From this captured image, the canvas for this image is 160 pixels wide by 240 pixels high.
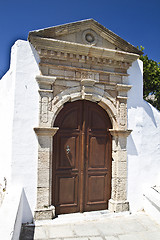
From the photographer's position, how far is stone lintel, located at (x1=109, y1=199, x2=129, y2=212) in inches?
161

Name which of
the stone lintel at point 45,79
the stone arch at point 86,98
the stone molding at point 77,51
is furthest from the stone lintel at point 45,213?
the stone molding at point 77,51

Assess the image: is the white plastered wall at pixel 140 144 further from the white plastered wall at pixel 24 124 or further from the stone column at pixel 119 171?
the white plastered wall at pixel 24 124

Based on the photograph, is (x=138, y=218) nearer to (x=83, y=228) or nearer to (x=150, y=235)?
(x=150, y=235)

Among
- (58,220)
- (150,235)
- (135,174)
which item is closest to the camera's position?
(150,235)

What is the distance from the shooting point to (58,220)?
144 inches

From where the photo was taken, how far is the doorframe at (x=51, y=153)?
12.1ft

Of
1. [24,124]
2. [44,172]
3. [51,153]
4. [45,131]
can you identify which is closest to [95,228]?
[44,172]

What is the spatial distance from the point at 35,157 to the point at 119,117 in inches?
75.5

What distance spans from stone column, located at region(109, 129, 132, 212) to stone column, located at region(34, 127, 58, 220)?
4.33ft

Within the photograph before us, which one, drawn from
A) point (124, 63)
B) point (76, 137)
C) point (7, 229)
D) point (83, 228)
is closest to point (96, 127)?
point (76, 137)

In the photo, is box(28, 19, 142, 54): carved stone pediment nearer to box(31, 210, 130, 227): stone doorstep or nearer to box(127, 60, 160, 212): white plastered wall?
box(127, 60, 160, 212): white plastered wall

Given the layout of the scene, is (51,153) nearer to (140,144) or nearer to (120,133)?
(120,133)

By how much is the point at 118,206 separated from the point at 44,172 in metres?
1.73

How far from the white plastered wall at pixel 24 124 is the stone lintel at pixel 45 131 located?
0.33ft
